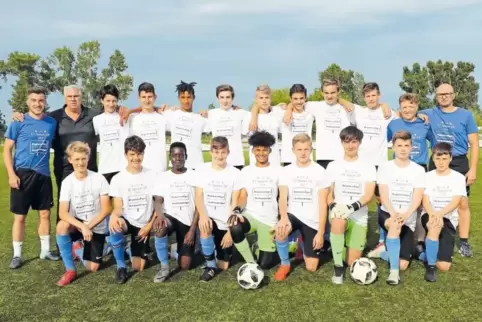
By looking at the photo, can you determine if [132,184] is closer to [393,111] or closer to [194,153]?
[194,153]

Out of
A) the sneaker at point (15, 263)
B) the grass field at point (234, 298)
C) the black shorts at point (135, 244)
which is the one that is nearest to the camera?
the grass field at point (234, 298)

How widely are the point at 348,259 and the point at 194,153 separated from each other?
7.98 feet

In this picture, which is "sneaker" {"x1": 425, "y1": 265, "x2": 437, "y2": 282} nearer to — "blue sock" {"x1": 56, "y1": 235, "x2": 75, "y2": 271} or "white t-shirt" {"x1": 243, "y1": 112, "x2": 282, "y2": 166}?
"white t-shirt" {"x1": 243, "y1": 112, "x2": 282, "y2": 166}

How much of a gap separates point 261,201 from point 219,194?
51 centimetres

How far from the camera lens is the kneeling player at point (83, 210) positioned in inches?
210

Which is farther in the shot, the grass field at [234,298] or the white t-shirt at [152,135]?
the white t-shirt at [152,135]

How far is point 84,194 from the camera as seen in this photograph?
5.52 meters

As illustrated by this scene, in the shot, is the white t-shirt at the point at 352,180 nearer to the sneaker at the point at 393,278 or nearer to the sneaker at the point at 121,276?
the sneaker at the point at 393,278

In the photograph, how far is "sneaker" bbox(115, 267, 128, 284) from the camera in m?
5.19

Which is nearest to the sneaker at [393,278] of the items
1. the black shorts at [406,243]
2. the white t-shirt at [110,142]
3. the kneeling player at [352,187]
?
the black shorts at [406,243]

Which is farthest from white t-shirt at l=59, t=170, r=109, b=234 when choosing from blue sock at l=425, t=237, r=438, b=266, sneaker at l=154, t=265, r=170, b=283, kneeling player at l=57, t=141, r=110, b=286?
blue sock at l=425, t=237, r=438, b=266

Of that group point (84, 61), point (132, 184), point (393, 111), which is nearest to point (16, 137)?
point (132, 184)

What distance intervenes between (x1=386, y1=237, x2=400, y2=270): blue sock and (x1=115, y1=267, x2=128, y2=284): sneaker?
2.93 metres

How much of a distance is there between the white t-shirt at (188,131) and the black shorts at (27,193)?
5.90ft
